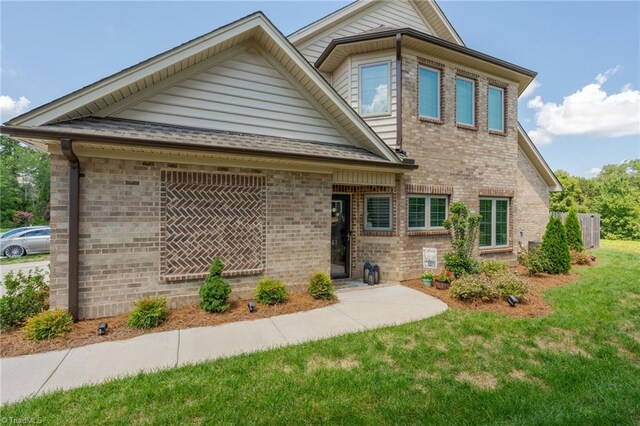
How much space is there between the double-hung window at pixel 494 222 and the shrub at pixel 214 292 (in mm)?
8376

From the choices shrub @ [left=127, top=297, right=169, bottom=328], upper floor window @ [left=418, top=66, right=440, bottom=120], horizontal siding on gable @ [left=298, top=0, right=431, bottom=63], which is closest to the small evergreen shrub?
upper floor window @ [left=418, top=66, right=440, bottom=120]

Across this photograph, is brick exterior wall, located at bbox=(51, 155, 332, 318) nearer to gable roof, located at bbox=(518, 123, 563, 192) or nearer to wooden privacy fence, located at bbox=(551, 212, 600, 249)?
gable roof, located at bbox=(518, 123, 563, 192)

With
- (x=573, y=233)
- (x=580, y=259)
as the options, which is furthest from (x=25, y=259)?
(x=573, y=233)

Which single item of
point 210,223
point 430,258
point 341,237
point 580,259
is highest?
point 210,223

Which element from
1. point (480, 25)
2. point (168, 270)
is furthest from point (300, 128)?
point (480, 25)

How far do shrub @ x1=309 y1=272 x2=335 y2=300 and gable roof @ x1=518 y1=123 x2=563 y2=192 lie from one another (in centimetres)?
1038

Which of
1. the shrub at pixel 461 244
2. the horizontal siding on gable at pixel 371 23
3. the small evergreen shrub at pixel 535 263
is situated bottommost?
the small evergreen shrub at pixel 535 263

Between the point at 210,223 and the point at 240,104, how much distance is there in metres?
2.75

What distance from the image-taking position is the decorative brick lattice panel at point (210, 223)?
5.72m

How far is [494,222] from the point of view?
1018 centimetres

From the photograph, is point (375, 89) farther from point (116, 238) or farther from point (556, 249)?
point (556, 249)

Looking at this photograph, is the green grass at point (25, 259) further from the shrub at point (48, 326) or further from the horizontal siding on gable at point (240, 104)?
the horizontal siding on gable at point (240, 104)

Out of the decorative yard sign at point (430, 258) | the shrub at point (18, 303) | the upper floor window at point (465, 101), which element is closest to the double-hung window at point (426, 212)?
the decorative yard sign at point (430, 258)

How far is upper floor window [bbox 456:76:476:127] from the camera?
9.24m
